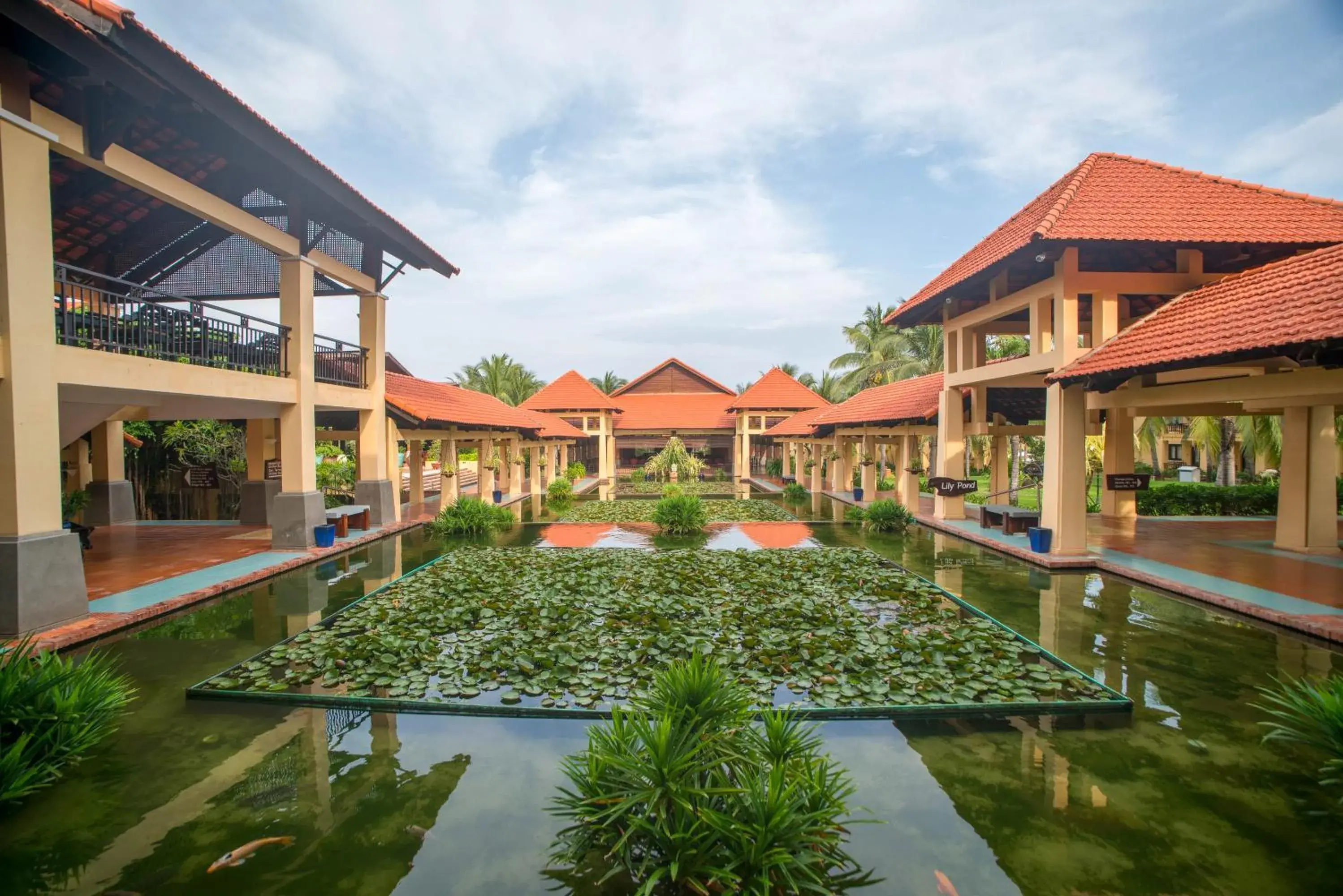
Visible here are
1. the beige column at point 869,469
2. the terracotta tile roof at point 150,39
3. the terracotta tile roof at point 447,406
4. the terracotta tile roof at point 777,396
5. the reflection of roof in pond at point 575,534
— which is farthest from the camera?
the terracotta tile roof at point 777,396

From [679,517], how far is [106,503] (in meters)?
12.7

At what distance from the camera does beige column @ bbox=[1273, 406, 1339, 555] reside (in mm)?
11102

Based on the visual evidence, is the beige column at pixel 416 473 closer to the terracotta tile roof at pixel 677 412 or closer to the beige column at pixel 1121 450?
the terracotta tile roof at pixel 677 412

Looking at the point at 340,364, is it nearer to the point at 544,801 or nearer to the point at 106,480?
the point at 106,480

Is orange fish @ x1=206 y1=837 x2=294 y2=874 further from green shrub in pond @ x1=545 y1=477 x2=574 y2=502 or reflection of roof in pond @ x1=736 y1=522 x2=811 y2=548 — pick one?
green shrub in pond @ x1=545 y1=477 x2=574 y2=502

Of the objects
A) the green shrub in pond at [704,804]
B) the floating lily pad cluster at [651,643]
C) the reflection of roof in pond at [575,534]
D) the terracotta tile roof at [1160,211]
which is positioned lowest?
the reflection of roof in pond at [575,534]

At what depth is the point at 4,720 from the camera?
13.2ft

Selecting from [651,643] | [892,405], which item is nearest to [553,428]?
[892,405]

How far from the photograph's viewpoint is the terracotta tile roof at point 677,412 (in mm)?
35625

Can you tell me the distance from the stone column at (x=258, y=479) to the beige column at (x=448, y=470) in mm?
3988

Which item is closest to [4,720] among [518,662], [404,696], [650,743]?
[404,696]

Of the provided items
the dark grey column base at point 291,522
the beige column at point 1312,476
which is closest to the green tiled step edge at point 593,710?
the dark grey column base at point 291,522

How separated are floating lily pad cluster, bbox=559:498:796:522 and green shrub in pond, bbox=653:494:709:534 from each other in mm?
838

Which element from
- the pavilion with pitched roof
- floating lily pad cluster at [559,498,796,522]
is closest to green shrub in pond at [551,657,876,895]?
the pavilion with pitched roof
